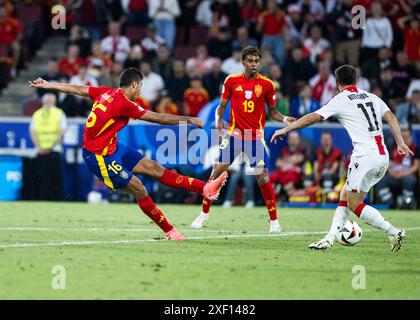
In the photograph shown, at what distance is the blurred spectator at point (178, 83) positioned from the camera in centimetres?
2494

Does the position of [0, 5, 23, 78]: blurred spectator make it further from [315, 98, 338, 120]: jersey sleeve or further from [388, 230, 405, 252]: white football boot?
[388, 230, 405, 252]: white football boot

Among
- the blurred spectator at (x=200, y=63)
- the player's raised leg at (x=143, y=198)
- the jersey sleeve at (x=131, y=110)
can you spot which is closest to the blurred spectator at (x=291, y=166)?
the blurred spectator at (x=200, y=63)

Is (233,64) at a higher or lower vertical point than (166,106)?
higher

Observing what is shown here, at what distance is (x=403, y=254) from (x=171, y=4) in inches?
622

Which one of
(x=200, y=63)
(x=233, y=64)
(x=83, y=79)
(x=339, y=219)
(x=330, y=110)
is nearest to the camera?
(x=330, y=110)

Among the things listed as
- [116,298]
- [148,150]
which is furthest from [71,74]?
[116,298]

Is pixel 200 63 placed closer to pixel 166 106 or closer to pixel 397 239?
pixel 166 106

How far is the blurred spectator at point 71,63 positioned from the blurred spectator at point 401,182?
8.32 m

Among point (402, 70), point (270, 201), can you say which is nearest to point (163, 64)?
point (402, 70)

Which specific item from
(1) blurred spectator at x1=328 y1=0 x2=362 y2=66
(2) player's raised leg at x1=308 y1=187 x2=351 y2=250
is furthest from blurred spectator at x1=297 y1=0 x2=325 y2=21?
(2) player's raised leg at x1=308 y1=187 x2=351 y2=250

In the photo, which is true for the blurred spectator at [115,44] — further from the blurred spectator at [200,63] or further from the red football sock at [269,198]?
the red football sock at [269,198]

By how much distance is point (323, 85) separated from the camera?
24094 mm

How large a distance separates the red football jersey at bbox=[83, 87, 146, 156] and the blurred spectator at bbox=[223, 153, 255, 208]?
886cm

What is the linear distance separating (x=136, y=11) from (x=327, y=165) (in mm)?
8470
